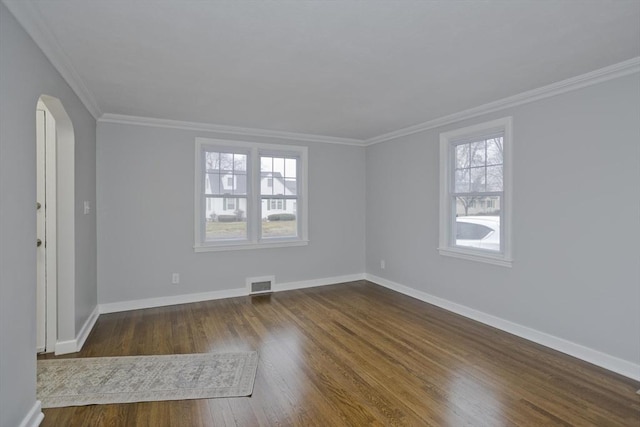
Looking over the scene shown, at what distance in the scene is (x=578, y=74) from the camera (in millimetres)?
2895

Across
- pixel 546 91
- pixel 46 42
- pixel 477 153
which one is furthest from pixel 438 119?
pixel 46 42

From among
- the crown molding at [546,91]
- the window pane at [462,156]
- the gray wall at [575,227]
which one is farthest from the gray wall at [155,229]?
the gray wall at [575,227]

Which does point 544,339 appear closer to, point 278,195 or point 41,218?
point 278,195

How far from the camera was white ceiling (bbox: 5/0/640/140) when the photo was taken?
6.41 feet

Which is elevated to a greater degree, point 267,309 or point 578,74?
point 578,74

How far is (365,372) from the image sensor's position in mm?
2750

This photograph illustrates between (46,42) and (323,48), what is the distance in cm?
188

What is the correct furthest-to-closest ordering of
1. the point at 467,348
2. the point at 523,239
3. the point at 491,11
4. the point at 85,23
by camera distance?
the point at 523,239
the point at 467,348
the point at 85,23
the point at 491,11

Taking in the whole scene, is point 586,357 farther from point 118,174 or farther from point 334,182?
point 118,174

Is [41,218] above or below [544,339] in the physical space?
above

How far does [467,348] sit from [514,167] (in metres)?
1.93

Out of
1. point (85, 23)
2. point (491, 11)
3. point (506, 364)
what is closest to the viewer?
point (491, 11)

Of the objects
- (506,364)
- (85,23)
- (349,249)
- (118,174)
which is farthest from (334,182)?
(85,23)

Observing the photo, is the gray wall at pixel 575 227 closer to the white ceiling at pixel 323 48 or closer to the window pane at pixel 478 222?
the window pane at pixel 478 222
